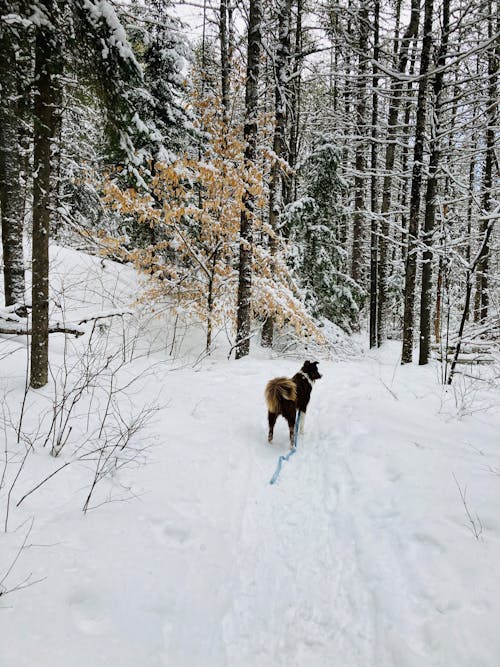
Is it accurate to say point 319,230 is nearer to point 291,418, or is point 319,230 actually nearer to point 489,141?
point 489,141

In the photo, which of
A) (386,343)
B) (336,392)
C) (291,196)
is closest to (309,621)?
(336,392)

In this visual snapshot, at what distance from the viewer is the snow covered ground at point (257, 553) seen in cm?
204

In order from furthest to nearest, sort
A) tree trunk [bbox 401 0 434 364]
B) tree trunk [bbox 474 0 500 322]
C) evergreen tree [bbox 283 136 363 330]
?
1. evergreen tree [bbox 283 136 363 330]
2. tree trunk [bbox 401 0 434 364]
3. tree trunk [bbox 474 0 500 322]

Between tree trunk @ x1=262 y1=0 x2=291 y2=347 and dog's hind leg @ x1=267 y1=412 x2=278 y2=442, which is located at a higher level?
tree trunk @ x1=262 y1=0 x2=291 y2=347

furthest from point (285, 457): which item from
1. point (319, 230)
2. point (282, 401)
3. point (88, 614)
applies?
point (319, 230)

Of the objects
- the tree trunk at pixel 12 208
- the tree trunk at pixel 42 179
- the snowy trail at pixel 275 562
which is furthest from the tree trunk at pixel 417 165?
the tree trunk at pixel 12 208

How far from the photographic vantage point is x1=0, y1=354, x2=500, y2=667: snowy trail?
6.67ft

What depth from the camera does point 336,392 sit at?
23.4ft

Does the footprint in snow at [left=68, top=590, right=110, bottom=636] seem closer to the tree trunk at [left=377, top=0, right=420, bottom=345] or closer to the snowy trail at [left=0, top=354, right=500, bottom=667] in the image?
the snowy trail at [left=0, top=354, right=500, bottom=667]

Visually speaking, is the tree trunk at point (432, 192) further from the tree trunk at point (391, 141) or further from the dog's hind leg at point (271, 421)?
the dog's hind leg at point (271, 421)

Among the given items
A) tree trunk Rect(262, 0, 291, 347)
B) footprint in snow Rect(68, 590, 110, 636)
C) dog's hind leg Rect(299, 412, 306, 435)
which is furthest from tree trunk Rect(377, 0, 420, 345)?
footprint in snow Rect(68, 590, 110, 636)

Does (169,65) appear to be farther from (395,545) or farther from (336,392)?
(395,545)

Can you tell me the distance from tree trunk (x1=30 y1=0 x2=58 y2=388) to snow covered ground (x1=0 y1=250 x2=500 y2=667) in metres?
0.55

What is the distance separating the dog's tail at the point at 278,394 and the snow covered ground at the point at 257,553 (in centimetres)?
61
